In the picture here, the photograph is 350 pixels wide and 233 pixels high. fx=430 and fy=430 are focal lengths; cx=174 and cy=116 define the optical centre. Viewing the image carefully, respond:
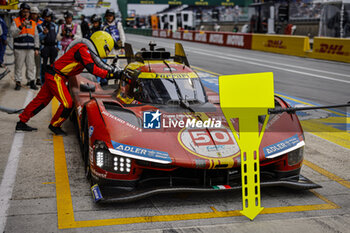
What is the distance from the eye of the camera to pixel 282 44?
24688 mm

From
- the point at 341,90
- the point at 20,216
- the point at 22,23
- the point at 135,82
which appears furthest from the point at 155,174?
the point at 341,90

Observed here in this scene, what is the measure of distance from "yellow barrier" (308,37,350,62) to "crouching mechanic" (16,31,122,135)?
15566mm

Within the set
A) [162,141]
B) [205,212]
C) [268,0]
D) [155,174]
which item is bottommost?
[205,212]

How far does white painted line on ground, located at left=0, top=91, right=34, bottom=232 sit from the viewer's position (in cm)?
410

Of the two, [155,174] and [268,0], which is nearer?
[155,174]

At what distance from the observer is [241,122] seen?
4168 mm

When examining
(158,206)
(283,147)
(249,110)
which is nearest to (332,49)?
(283,147)

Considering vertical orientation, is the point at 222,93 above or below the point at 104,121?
above

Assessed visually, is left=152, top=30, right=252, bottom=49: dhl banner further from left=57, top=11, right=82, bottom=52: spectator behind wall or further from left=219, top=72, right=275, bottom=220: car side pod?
left=219, top=72, right=275, bottom=220: car side pod

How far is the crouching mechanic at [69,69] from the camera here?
630 cm

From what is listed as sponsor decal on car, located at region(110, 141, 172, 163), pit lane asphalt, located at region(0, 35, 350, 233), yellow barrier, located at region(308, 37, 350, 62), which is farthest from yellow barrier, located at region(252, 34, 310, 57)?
sponsor decal on car, located at region(110, 141, 172, 163)

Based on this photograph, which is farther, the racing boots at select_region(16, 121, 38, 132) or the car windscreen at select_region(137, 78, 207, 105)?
the racing boots at select_region(16, 121, 38, 132)

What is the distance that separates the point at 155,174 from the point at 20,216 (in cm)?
133

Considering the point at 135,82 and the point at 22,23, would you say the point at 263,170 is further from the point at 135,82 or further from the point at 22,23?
the point at 22,23
